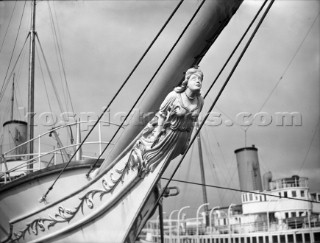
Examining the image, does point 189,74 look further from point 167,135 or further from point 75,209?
point 75,209

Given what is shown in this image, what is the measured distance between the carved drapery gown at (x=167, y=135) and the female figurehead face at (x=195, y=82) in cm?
13

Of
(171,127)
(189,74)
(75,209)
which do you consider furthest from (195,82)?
(75,209)

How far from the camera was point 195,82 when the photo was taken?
318 centimetres

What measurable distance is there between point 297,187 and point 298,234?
3.16m

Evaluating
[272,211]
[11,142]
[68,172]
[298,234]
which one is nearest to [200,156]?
[272,211]

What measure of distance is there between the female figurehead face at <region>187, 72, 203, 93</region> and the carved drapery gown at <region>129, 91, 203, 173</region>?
0.13 metres

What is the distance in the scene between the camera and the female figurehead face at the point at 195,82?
317 centimetres

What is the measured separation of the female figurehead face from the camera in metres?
3.17

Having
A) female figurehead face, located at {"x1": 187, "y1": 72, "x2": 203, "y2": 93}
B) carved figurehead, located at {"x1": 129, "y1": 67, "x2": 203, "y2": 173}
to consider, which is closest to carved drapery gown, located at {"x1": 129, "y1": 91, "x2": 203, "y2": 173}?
carved figurehead, located at {"x1": 129, "y1": 67, "x2": 203, "y2": 173}

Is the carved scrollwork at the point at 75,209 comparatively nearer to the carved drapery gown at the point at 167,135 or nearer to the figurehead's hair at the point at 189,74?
the carved drapery gown at the point at 167,135

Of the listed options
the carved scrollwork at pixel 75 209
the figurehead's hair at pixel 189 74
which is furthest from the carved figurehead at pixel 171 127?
the carved scrollwork at pixel 75 209

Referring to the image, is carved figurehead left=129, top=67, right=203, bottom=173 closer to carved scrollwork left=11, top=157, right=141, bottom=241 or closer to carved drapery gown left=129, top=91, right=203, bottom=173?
carved drapery gown left=129, top=91, right=203, bottom=173

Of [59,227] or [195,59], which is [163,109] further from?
[59,227]

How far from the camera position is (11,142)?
9.43 m
